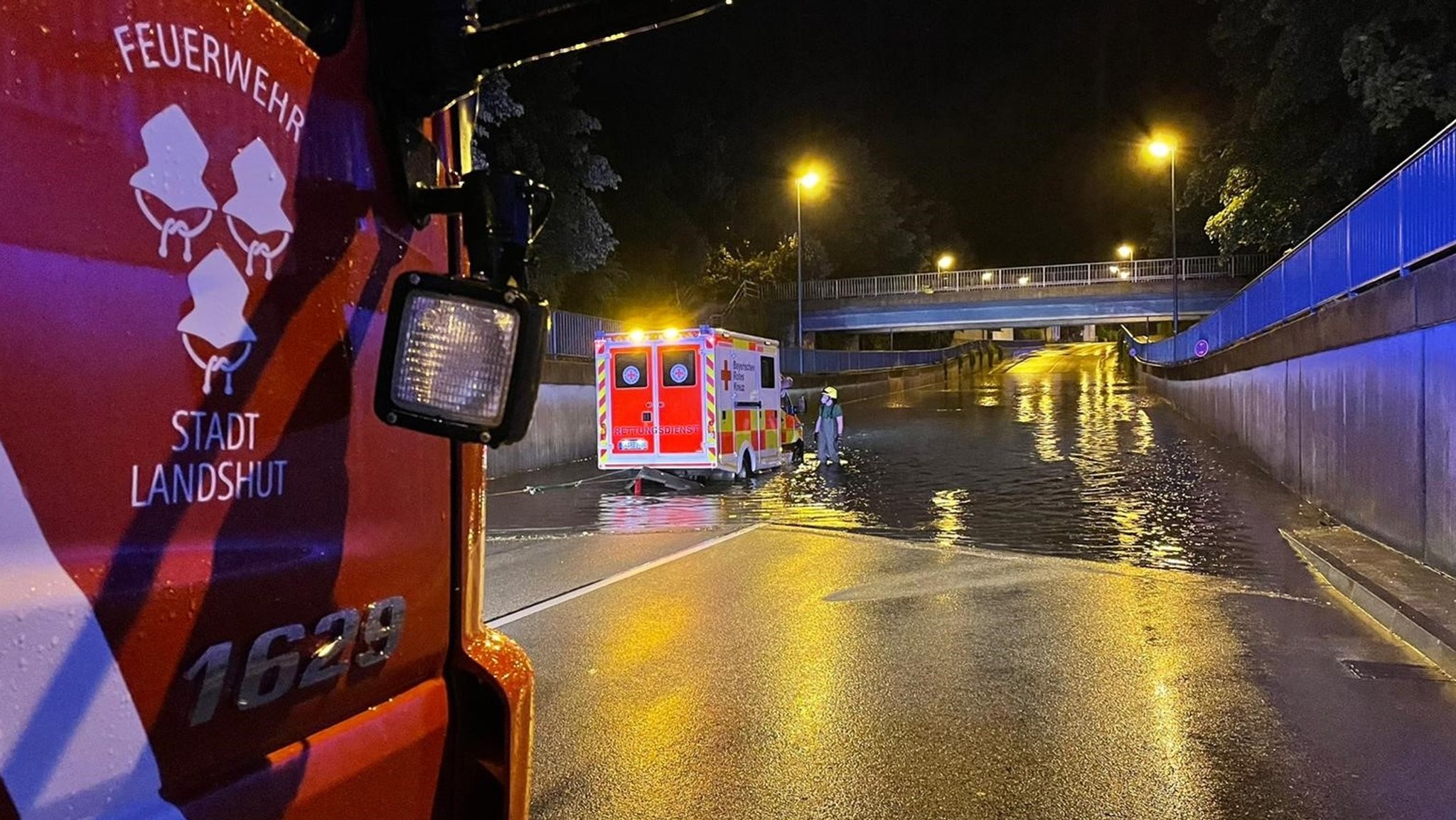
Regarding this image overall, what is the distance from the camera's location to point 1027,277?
57.1m

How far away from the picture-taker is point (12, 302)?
128cm

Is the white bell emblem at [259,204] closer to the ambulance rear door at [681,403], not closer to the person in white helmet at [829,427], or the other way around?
the ambulance rear door at [681,403]

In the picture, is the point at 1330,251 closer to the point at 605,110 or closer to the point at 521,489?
the point at 521,489

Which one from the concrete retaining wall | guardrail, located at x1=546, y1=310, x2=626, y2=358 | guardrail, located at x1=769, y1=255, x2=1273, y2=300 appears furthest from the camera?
guardrail, located at x1=769, y1=255, x2=1273, y2=300

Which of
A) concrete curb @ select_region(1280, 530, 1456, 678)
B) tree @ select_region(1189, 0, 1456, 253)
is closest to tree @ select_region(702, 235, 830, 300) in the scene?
tree @ select_region(1189, 0, 1456, 253)

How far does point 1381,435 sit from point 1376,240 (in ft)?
7.16

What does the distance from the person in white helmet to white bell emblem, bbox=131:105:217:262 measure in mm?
17320

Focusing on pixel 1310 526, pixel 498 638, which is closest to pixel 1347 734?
pixel 498 638

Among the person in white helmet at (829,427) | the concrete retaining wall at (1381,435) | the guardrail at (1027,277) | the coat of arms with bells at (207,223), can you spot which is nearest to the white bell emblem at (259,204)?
the coat of arms with bells at (207,223)

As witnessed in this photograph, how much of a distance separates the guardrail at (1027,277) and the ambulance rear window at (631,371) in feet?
131

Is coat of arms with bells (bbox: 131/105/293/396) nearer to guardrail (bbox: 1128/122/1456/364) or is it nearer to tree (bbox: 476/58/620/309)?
guardrail (bbox: 1128/122/1456/364)

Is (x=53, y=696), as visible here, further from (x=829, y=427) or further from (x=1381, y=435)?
(x=829, y=427)

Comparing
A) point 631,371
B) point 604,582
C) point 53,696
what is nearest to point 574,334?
point 631,371

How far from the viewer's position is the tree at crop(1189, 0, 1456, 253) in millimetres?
19594
